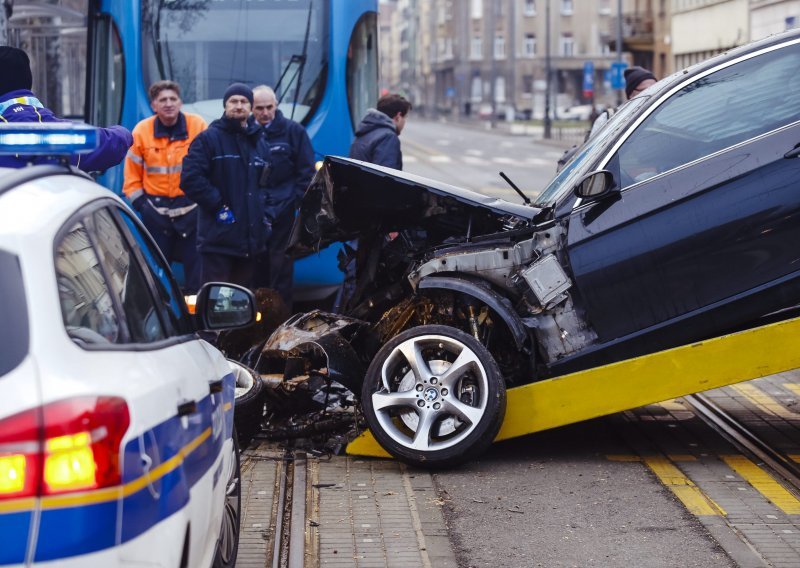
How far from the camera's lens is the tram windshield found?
46.0 feet

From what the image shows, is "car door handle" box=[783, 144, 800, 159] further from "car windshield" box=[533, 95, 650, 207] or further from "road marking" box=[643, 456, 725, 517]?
"road marking" box=[643, 456, 725, 517]

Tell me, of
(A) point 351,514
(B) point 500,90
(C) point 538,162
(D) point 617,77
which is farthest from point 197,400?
(B) point 500,90

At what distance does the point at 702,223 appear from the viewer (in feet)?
23.1

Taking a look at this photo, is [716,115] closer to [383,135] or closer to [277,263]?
[383,135]

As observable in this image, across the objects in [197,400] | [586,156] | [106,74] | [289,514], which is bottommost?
[289,514]

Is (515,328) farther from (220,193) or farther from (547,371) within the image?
(220,193)

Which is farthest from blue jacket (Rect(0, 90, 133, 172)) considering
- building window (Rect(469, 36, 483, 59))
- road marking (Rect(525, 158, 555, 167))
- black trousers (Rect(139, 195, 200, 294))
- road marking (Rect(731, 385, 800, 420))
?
building window (Rect(469, 36, 483, 59))

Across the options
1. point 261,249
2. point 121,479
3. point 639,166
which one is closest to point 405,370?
point 639,166

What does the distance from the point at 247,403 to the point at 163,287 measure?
3.08 m

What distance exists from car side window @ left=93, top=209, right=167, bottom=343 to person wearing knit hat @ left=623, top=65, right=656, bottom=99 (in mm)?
8059

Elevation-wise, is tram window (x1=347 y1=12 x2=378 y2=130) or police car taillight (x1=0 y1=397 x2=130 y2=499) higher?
tram window (x1=347 y1=12 x2=378 y2=130)

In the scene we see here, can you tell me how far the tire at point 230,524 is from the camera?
4824 mm

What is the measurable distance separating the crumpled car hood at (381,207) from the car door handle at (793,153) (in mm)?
1270

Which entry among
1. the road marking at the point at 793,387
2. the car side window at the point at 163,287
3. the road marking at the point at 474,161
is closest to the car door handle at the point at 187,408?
the car side window at the point at 163,287
